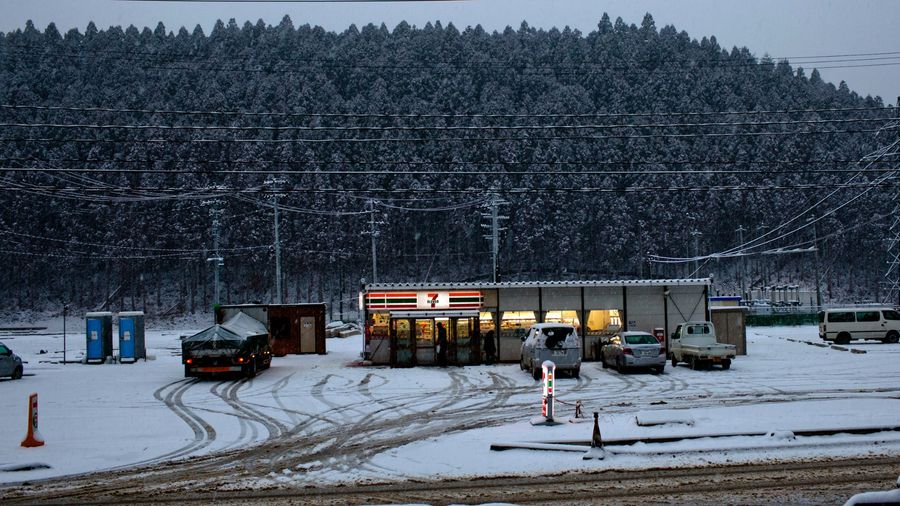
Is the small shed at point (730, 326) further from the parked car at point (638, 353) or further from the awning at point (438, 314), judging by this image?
the awning at point (438, 314)

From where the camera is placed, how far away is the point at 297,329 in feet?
134

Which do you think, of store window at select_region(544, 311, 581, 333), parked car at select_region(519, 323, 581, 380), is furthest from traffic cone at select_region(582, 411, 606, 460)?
store window at select_region(544, 311, 581, 333)

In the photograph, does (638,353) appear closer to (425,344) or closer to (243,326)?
(425,344)

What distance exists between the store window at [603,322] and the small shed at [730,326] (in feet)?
15.5

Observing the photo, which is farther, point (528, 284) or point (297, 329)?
point (297, 329)

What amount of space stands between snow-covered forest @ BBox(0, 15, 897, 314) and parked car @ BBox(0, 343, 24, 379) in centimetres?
5051

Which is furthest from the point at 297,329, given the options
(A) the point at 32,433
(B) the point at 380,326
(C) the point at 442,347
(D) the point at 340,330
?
(A) the point at 32,433

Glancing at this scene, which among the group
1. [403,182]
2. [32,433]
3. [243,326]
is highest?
[403,182]

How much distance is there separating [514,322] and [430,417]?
1604cm

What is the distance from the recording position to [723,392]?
71.3ft

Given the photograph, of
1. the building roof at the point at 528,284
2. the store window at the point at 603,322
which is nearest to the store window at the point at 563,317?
the store window at the point at 603,322

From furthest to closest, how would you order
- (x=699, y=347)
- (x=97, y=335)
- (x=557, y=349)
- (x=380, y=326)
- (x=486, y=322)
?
(x=97, y=335) → (x=380, y=326) → (x=486, y=322) → (x=699, y=347) → (x=557, y=349)

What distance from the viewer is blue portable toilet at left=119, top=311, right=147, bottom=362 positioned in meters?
36.3

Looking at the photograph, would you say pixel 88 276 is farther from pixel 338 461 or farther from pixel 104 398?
pixel 338 461
